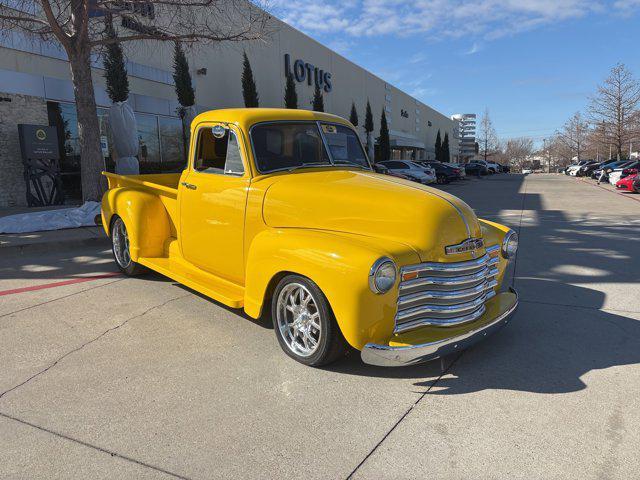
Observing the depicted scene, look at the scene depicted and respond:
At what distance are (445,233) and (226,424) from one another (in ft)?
6.42

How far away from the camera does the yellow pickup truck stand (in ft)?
10.0

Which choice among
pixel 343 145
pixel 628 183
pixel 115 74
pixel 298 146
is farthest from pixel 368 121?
pixel 298 146

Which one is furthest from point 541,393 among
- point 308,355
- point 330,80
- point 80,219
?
point 330,80

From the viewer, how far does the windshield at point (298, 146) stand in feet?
13.9

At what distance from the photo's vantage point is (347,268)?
3006mm

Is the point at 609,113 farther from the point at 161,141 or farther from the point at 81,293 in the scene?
the point at 81,293

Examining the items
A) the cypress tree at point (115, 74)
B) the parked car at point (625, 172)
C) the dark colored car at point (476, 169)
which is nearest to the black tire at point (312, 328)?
the cypress tree at point (115, 74)

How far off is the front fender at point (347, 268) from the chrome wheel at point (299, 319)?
0.19m

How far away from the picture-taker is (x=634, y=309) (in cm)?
475

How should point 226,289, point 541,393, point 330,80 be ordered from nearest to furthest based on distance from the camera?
point 541,393 < point 226,289 < point 330,80

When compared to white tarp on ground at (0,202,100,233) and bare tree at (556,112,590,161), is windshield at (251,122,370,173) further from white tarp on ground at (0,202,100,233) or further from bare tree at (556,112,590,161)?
bare tree at (556,112,590,161)

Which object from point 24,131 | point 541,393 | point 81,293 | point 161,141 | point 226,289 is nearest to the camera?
point 541,393

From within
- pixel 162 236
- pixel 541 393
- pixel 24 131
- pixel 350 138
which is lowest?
pixel 541 393

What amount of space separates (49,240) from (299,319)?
6.81 metres
